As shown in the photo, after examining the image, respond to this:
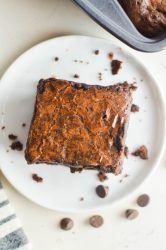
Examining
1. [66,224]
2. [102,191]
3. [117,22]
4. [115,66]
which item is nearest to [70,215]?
[66,224]

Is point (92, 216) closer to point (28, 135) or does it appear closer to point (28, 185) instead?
point (28, 185)

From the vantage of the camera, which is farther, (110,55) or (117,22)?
(110,55)

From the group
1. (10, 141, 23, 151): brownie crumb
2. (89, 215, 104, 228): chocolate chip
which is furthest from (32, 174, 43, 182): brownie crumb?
(89, 215, 104, 228): chocolate chip

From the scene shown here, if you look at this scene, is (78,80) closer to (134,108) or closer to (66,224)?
(134,108)

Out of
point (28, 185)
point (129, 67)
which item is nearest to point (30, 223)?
point (28, 185)

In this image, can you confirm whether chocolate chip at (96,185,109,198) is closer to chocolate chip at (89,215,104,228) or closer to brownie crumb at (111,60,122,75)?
chocolate chip at (89,215,104,228)
